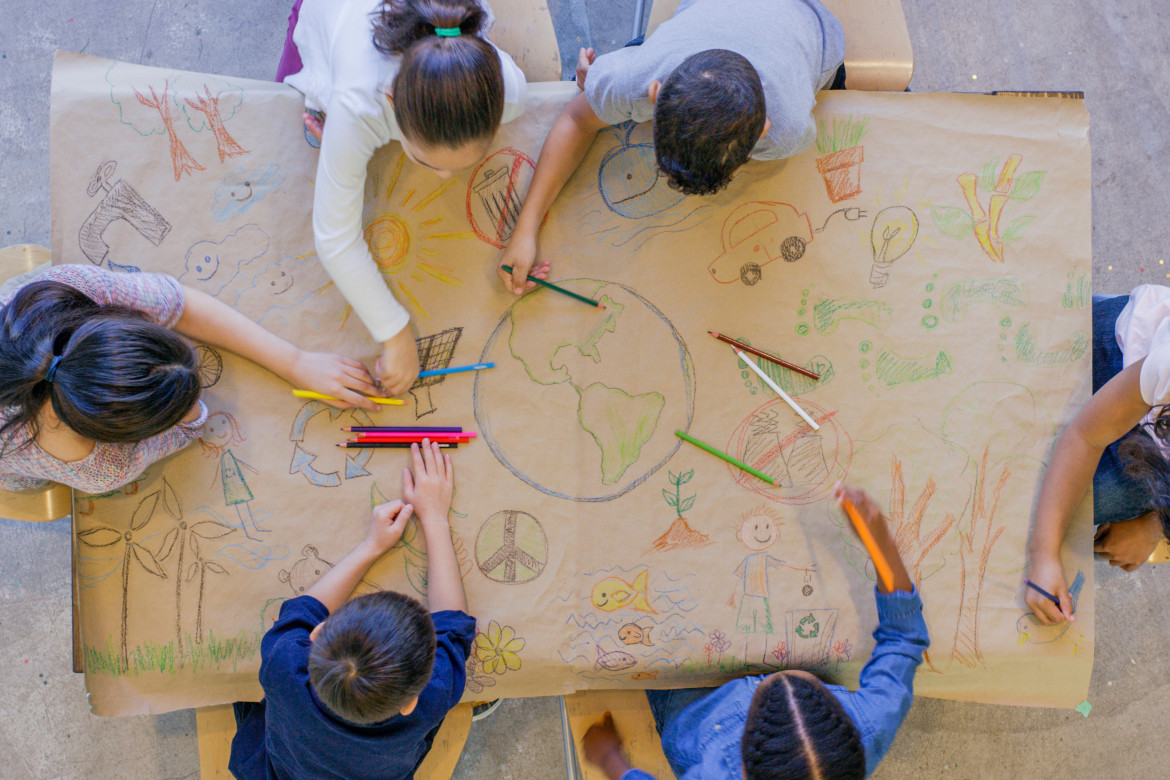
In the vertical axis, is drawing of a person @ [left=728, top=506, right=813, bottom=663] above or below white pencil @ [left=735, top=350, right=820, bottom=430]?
below

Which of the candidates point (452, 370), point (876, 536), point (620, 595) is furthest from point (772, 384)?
point (452, 370)

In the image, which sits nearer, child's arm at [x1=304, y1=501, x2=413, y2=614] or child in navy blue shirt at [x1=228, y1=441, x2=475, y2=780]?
child in navy blue shirt at [x1=228, y1=441, x2=475, y2=780]

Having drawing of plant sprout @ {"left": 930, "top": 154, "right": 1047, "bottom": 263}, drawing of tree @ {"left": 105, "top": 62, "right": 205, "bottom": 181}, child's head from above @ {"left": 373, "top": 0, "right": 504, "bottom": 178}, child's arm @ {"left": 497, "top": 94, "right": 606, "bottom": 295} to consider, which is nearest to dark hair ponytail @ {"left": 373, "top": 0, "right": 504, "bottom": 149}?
child's head from above @ {"left": 373, "top": 0, "right": 504, "bottom": 178}

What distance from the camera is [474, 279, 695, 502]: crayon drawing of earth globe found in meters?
1.10

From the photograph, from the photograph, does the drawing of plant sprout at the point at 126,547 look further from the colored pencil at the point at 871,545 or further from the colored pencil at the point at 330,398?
the colored pencil at the point at 871,545

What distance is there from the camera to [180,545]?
1068 mm

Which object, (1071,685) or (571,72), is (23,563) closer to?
(571,72)

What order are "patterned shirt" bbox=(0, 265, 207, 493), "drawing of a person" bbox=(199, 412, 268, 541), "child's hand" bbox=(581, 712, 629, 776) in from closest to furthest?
"patterned shirt" bbox=(0, 265, 207, 493), "drawing of a person" bbox=(199, 412, 268, 541), "child's hand" bbox=(581, 712, 629, 776)

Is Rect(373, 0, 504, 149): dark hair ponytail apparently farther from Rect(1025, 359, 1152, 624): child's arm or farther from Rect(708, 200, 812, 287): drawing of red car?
Rect(1025, 359, 1152, 624): child's arm

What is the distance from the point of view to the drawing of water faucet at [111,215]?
1.08 meters

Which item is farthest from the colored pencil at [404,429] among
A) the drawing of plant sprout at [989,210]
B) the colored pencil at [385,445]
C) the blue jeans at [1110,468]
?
the blue jeans at [1110,468]

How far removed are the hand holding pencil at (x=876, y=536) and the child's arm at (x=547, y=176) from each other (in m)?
0.62

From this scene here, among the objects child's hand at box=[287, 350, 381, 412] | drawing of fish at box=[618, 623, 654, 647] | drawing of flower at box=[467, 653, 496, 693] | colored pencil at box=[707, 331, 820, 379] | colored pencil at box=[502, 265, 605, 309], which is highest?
colored pencil at box=[502, 265, 605, 309]

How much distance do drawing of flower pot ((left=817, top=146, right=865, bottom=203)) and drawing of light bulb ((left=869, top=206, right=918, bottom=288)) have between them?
0.06 meters
